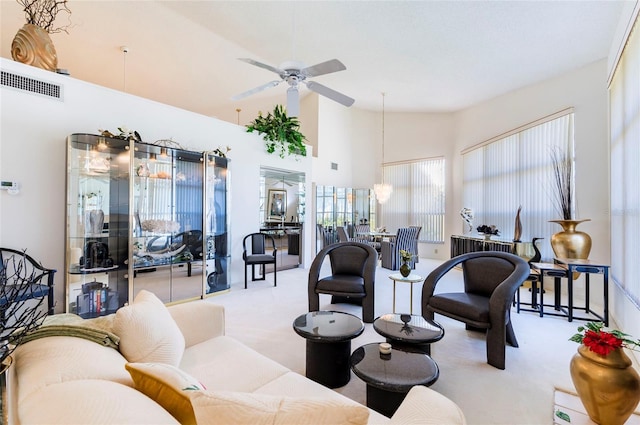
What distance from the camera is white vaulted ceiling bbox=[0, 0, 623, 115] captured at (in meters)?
4.03

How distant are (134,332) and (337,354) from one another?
1.37 m

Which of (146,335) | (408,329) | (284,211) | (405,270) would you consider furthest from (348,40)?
(146,335)

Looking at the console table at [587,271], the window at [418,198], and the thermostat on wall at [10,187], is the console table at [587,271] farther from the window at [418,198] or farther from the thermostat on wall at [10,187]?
the thermostat on wall at [10,187]

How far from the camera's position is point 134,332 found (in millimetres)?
1445

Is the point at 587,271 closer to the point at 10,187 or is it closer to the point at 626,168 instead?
the point at 626,168

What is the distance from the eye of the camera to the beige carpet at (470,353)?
80.9 inches

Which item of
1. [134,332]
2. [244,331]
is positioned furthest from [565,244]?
[134,332]

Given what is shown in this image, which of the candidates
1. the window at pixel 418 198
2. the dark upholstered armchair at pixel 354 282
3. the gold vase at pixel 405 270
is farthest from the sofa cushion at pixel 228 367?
the window at pixel 418 198

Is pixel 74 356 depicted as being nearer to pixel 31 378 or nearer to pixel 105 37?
pixel 31 378

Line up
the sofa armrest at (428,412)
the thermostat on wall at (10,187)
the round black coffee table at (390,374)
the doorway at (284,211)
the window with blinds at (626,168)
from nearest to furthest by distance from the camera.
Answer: the sofa armrest at (428,412) → the round black coffee table at (390,374) → the window with blinds at (626,168) → the thermostat on wall at (10,187) → the doorway at (284,211)

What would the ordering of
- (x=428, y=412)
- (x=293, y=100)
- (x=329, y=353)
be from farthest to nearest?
(x=293, y=100) → (x=329, y=353) → (x=428, y=412)

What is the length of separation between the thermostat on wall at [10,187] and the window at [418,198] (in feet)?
26.7

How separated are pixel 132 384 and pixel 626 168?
15.3ft

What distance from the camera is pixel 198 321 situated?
2.06 metres
